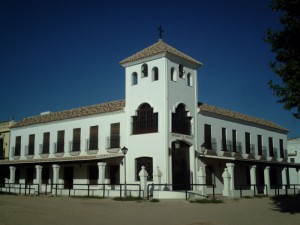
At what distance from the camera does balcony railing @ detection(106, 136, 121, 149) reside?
24.9 meters

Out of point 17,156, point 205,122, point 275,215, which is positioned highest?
point 205,122

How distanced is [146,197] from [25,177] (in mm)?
14751

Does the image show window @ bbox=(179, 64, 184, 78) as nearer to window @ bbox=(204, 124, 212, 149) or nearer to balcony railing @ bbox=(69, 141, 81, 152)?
window @ bbox=(204, 124, 212, 149)

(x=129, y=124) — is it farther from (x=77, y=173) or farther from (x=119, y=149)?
(x=77, y=173)

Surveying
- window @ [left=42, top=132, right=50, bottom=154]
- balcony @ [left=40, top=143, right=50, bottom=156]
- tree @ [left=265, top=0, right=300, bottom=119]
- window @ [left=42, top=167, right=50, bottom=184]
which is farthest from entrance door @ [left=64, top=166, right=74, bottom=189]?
tree @ [left=265, top=0, right=300, bottom=119]

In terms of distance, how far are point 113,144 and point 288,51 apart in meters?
15.1

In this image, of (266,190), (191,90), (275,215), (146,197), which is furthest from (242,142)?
(275,215)

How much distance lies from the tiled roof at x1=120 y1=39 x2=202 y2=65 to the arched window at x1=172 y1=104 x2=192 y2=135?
3.56 m

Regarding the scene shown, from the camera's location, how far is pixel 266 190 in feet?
83.4

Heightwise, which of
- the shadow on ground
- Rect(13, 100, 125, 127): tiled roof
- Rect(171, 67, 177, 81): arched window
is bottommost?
the shadow on ground

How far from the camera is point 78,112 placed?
2909 cm

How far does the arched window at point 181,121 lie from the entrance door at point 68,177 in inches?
374

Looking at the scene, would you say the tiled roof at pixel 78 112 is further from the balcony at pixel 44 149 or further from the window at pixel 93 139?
the balcony at pixel 44 149

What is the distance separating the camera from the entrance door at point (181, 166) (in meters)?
22.9
